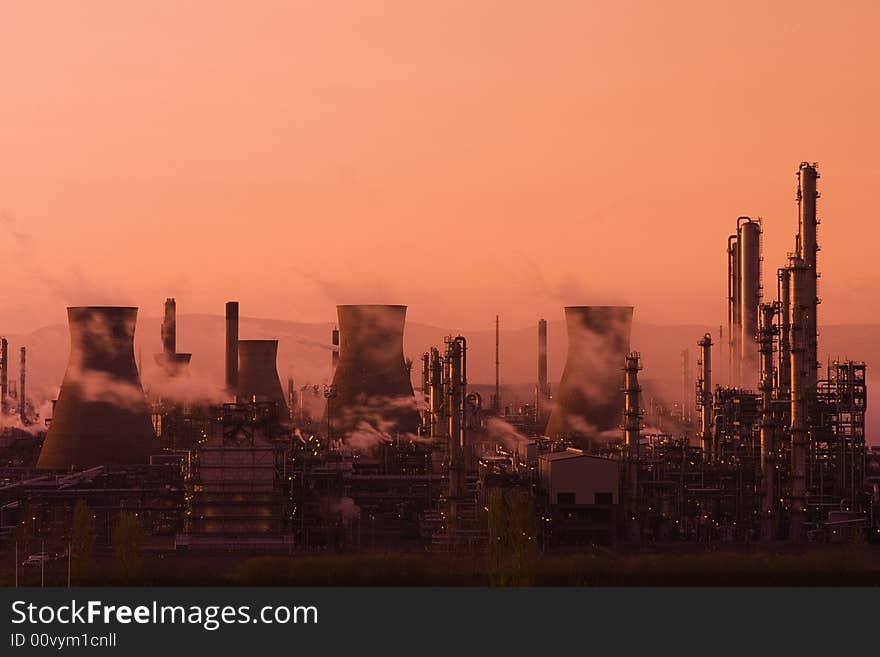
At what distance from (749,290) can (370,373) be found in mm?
11726

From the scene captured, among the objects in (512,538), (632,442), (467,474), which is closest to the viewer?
(512,538)

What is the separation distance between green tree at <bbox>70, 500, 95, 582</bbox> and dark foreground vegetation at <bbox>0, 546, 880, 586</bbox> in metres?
0.23

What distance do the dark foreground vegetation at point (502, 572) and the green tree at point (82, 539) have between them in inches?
9.2

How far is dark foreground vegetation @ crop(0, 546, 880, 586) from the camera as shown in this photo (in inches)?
1137

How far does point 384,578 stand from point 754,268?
2247cm

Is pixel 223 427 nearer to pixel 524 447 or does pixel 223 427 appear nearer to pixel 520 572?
pixel 520 572

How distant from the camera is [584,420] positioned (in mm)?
49000

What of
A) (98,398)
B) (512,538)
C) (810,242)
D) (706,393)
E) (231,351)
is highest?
(810,242)

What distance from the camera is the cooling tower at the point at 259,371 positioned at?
58594mm

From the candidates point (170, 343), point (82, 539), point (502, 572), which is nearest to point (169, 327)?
point (170, 343)

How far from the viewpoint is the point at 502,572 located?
28469 millimetres

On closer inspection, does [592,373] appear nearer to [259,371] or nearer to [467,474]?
[467,474]

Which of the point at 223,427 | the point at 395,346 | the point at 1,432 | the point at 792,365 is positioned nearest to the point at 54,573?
the point at 223,427

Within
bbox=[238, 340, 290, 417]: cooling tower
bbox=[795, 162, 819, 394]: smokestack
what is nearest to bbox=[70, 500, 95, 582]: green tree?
bbox=[795, 162, 819, 394]: smokestack
